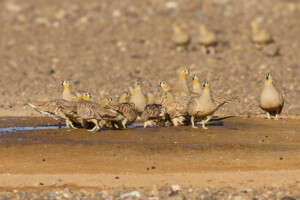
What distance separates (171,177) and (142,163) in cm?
74

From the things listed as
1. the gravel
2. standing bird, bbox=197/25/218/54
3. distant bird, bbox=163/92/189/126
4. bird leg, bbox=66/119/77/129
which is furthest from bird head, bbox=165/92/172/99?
standing bird, bbox=197/25/218/54

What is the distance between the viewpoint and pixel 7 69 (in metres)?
20.6

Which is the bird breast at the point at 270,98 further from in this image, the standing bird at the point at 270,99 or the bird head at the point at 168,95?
the bird head at the point at 168,95

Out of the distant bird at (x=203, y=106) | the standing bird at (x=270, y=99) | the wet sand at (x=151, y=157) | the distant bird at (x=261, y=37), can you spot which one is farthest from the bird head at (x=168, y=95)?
the distant bird at (x=261, y=37)

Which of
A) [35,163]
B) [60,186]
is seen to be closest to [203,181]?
[60,186]

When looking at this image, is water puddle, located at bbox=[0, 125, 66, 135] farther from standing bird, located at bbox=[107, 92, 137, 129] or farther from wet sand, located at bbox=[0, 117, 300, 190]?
standing bird, located at bbox=[107, 92, 137, 129]

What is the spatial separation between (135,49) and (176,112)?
1157 centimetres

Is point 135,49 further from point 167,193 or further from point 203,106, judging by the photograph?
point 167,193

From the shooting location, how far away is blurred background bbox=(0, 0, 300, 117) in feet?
56.7

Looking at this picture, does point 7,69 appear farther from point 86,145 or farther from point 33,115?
point 86,145

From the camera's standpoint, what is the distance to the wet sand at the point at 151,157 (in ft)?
27.4

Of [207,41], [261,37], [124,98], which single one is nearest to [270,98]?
[124,98]

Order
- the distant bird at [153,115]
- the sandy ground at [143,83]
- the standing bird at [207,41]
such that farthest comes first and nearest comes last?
1. the standing bird at [207,41]
2. the distant bird at [153,115]
3. the sandy ground at [143,83]

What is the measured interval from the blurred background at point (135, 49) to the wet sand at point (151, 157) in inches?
130
